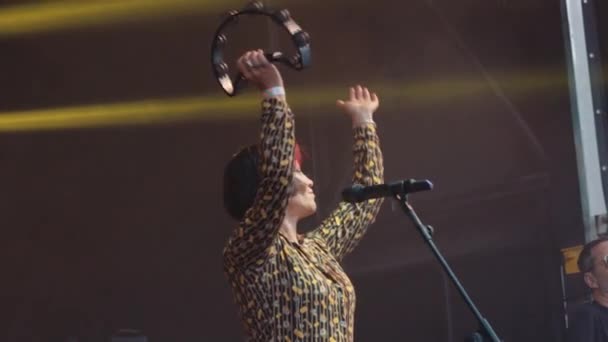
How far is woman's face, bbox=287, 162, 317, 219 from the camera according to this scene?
2.39 metres

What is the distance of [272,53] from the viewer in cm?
239

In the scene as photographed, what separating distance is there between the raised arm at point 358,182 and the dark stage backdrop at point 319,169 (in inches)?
45.1

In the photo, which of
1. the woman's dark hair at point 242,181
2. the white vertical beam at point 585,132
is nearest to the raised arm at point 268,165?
the woman's dark hair at point 242,181

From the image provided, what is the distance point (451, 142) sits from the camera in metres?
3.88

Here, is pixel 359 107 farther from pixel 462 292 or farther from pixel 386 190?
pixel 462 292

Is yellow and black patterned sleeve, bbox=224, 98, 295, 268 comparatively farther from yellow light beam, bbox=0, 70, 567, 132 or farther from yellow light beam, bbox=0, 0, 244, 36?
yellow light beam, bbox=0, 0, 244, 36

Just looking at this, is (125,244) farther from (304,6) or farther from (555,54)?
(555,54)

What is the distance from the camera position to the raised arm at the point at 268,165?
2154mm

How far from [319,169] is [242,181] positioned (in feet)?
6.57

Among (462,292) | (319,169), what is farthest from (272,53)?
(319,169)

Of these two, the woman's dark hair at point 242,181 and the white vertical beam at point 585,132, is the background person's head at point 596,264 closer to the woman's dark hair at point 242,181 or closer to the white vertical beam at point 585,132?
the white vertical beam at point 585,132

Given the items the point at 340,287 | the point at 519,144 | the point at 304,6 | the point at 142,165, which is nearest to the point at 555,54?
the point at 519,144

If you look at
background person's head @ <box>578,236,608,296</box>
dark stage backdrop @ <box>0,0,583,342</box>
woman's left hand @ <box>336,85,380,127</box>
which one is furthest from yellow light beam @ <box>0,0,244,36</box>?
woman's left hand @ <box>336,85,380,127</box>

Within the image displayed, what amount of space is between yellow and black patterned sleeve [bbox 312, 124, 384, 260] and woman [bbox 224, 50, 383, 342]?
86 millimetres
